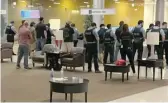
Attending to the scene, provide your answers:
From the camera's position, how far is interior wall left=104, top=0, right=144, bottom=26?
17.5 metres

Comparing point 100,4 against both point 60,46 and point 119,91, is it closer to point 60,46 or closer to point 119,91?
point 60,46

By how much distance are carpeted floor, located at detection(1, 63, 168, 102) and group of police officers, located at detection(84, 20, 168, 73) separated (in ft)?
2.28

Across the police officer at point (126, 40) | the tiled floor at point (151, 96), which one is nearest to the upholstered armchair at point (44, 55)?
the police officer at point (126, 40)

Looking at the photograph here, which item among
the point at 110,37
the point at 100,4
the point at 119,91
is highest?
the point at 100,4

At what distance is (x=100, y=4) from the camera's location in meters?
15.4

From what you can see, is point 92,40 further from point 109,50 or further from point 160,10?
point 160,10

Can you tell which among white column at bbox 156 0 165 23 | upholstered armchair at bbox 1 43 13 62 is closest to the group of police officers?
upholstered armchair at bbox 1 43 13 62

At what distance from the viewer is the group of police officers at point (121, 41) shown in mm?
11242

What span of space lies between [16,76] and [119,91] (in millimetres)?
3235

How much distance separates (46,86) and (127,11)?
32.8 ft

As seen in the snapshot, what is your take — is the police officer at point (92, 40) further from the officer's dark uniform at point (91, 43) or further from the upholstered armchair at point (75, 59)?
the upholstered armchair at point (75, 59)

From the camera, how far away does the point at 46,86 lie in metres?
9.13

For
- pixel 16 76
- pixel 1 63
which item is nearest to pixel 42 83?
pixel 16 76

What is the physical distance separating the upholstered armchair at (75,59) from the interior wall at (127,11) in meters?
5.23
